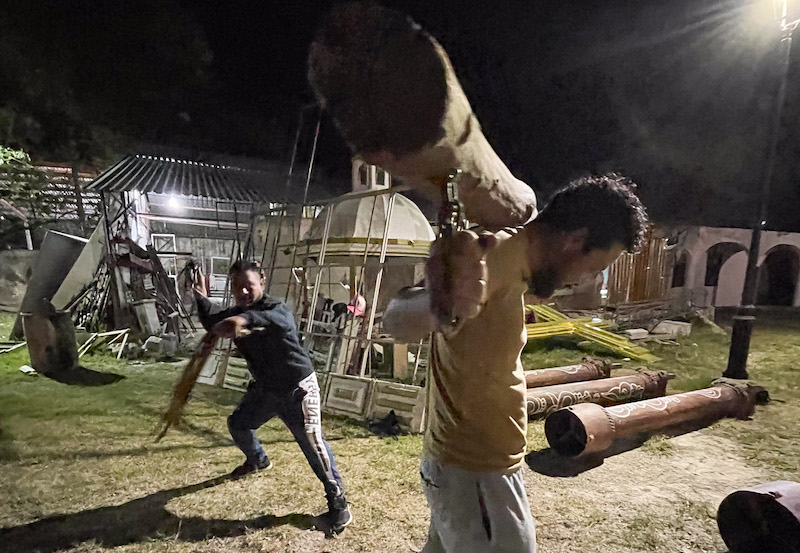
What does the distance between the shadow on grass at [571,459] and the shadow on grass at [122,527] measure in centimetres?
228

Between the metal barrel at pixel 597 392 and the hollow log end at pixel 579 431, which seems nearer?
the hollow log end at pixel 579 431

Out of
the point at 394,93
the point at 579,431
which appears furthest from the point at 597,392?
the point at 394,93

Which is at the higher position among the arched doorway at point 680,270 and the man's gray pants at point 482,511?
the arched doorway at point 680,270

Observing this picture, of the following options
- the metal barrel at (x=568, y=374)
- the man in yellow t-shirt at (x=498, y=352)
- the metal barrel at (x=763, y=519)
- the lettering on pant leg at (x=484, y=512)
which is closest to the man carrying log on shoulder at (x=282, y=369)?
the man in yellow t-shirt at (x=498, y=352)

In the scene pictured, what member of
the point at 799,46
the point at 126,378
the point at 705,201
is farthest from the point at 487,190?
the point at 705,201

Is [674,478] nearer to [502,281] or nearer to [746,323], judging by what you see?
[746,323]

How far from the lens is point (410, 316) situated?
4.39 ft

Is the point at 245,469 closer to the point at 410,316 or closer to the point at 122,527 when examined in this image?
the point at 122,527

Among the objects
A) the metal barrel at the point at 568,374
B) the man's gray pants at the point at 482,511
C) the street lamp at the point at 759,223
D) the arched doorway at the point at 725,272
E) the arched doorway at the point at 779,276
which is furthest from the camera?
the arched doorway at the point at 779,276

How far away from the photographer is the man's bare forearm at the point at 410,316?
1.30 meters

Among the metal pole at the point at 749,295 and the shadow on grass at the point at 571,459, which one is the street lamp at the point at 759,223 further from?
the shadow on grass at the point at 571,459

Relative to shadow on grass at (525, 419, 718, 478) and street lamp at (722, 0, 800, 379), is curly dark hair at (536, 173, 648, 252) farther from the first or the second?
street lamp at (722, 0, 800, 379)

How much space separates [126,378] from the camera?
7246 mm

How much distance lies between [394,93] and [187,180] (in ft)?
30.5
